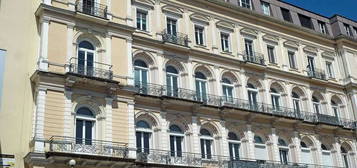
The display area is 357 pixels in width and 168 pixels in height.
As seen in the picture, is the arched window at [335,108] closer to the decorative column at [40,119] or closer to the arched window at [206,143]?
the arched window at [206,143]

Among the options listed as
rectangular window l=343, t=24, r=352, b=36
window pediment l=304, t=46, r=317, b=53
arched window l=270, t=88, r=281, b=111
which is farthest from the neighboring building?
rectangular window l=343, t=24, r=352, b=36

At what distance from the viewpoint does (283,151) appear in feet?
105

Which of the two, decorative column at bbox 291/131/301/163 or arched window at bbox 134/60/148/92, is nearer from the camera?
arched window at bbox 134/60/148/92

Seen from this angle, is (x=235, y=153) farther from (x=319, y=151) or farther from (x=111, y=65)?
(x=111, y=65)

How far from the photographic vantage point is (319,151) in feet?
110

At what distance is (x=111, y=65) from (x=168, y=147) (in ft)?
19.5

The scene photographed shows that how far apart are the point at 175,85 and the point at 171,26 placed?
4319 millimetres

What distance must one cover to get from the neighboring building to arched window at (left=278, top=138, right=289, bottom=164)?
4.1 inches

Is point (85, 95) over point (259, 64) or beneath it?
beneath

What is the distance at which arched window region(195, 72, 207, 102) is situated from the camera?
97.4ft

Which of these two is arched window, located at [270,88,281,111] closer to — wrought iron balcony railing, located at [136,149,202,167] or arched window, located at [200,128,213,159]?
arched window, located at [200,128,213,159]

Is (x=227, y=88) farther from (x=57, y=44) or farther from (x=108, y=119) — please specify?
(x=57, y=44)

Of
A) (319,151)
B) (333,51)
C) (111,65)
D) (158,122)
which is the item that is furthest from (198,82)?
(333,51)

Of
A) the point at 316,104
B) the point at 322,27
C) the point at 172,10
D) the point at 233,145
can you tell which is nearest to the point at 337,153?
the point at 316,104
